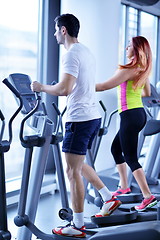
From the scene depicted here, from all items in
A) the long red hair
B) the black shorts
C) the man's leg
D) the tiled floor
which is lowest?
the tiled floor

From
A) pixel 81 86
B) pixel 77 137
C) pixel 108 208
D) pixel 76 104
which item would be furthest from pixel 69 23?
pixel 108 208

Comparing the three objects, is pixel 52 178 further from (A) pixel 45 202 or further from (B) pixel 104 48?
(B) pixel 104 48

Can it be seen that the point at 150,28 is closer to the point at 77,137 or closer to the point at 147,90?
the point at 147,90

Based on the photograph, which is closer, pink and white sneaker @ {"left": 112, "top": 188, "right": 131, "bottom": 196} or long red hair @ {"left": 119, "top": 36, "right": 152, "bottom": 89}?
long red hair @ {"left": 119, "top": 36, "right": 152, "bottom": 89}

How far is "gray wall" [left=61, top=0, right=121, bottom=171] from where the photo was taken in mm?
4676

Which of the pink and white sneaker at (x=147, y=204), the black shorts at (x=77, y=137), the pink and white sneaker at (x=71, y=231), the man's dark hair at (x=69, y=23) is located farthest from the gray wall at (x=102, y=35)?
the pink and white sneaker at (x=71, y=231)

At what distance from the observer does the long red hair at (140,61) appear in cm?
378

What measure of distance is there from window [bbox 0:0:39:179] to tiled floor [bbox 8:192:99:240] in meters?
0.62

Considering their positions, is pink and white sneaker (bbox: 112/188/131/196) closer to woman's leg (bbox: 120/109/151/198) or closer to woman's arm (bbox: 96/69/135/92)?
woman's leg (bbox: 120/109/151/198)

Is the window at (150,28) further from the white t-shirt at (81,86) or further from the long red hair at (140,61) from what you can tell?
the white t-shirt at (81,86)

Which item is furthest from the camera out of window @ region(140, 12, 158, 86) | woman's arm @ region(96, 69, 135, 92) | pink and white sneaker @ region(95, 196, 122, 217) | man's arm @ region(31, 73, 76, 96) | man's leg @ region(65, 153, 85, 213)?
window @ region(140, 12, 158, 86)

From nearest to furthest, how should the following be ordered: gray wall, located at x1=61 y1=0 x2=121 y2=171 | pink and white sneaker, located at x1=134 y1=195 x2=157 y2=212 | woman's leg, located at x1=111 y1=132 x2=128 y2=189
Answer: pink and white sneaker, located at x1=134 y1=195 x2=157 y2=212
woman's leg, located at x1=111 y1=132 x2=128 y2=189
gray wall, located at x1=61 y1=0 x2=121 y2=171

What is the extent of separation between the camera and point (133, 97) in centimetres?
392

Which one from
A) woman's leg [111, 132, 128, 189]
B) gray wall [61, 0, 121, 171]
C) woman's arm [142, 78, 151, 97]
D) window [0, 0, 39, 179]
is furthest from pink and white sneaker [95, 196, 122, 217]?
window [0, 0, 39, 179]
